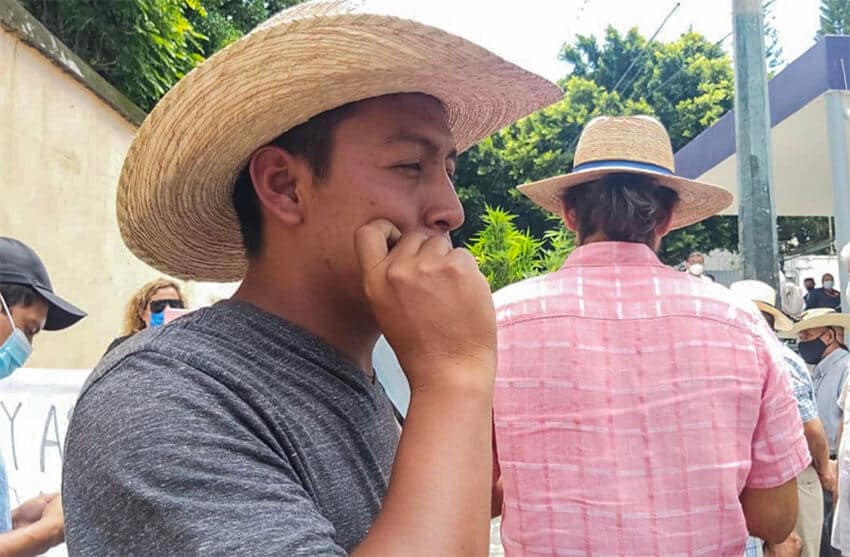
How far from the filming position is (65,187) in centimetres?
563

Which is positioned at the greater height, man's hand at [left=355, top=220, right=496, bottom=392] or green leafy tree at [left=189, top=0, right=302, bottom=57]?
green leafy tree at [left=189, top=0, right=302, bottom=57]

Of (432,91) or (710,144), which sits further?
(710,144)

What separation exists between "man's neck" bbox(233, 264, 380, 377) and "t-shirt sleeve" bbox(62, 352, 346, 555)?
264 mm

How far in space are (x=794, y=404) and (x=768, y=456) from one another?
178 mm

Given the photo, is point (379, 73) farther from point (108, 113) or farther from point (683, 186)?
point (108, 113)

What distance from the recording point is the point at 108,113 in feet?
20.4

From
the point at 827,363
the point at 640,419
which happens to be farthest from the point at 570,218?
the point at 827,363

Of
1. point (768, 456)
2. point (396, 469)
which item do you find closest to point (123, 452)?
point (396, 469)

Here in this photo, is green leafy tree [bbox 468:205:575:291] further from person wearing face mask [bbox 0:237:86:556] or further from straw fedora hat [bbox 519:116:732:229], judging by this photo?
person wearing face mask [bbox 0:237:86:556]

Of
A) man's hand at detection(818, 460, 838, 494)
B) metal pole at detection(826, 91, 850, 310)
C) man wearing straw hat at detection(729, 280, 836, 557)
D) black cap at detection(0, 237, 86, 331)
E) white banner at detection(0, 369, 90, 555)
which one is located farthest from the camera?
metal pole at detection(826, 91, 850, 310)

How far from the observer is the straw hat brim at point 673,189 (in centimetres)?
242

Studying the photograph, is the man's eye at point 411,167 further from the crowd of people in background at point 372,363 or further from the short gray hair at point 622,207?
the short gray hair at point 622,207

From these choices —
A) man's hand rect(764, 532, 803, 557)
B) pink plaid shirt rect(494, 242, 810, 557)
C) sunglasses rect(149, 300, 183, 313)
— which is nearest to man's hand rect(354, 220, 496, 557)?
pink plaid shirt rect(494, 242, 810, 557)

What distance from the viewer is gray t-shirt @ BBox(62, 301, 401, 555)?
81 centimetres
